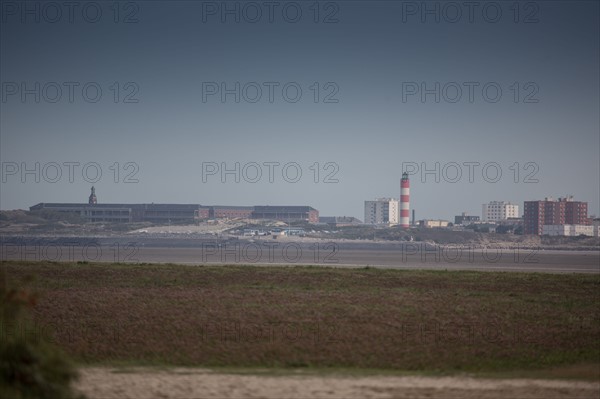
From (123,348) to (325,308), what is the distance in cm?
880

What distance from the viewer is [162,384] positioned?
19.5 metres

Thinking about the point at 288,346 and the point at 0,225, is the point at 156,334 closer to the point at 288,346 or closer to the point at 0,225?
the point at 288,346

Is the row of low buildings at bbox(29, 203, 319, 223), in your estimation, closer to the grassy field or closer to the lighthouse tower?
the lighthouse tower

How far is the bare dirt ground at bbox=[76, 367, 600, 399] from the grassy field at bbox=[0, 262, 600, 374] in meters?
2.15

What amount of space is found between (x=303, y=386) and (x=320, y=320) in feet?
28.5

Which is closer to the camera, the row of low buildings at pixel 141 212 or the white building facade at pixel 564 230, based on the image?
the white building facade at pixel 564 230

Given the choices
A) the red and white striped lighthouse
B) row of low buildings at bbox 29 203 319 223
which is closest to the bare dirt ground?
the red and white striped lighthouse

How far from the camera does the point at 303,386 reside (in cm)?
1950

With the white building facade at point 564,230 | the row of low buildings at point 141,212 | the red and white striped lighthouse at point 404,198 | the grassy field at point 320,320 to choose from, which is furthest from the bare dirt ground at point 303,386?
the row of low buildings at point 141,212

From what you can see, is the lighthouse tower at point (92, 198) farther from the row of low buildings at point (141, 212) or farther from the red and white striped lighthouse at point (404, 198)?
the red and white striped lighthouse at point (404, 198)

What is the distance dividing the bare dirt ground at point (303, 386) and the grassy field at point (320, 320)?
215cm

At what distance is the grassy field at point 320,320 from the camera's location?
24.0m

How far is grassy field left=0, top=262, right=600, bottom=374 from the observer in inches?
944

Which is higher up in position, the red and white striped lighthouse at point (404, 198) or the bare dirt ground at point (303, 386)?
the red and white striped lighthouse at point (404, 198)
